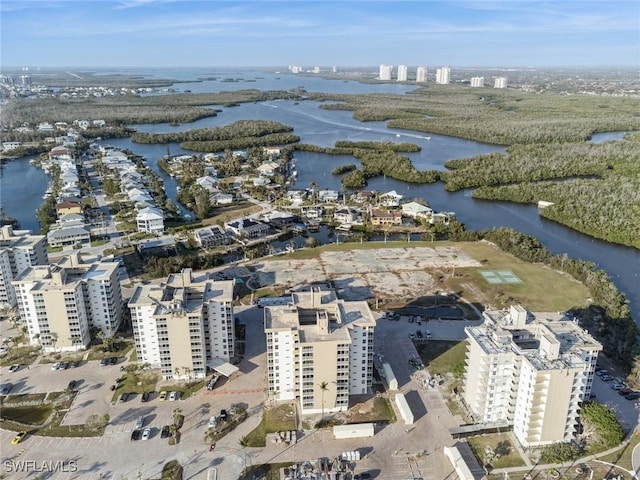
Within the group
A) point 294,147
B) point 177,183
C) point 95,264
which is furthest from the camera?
point 294,147

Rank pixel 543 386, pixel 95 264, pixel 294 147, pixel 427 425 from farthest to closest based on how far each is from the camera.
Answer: pixel 294 147
pixel 95 264
pixel 427 425
pixel 543 386

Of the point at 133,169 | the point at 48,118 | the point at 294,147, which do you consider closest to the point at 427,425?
the point at 133,169

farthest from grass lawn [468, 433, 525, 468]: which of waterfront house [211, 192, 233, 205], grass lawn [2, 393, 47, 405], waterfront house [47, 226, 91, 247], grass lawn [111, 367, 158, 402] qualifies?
waterfront house [211, 192, 233, 205]

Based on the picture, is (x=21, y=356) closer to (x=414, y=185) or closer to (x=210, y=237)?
(x=210, y=237)

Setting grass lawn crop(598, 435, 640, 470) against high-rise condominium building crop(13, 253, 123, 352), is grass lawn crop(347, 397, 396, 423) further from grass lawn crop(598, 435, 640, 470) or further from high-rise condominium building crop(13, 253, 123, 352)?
high-rise condominium building crop(13, 253, 123, 352)

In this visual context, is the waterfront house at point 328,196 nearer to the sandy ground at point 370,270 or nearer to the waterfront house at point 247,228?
the waterfront house at point 247,228

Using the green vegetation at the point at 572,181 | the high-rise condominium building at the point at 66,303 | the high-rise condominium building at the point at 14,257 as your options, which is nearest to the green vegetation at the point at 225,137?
the green vegetation at the point at 572,181

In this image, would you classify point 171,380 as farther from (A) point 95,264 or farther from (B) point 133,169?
(B) point 133,169

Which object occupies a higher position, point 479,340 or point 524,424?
point 479,340
